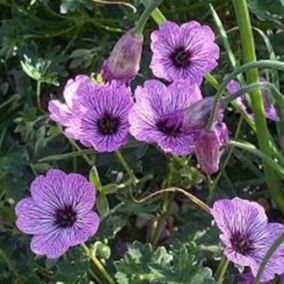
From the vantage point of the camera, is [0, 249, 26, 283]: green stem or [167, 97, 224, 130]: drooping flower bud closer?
[167, 97, 224, 130]: drooping flower bud

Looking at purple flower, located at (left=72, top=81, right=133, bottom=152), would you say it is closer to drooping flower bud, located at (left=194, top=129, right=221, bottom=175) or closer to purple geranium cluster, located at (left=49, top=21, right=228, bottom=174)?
purple geranium cluster, located at (left=49, top=21, right=228, bottom=174)

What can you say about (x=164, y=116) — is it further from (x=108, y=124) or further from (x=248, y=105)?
(x=248, y=105)

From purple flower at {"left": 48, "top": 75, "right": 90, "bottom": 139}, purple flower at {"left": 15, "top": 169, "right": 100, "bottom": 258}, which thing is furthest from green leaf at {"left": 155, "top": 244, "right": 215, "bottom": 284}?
purple flower at {"left": 48, "top": 75, "right": 90, "bottom": 139}

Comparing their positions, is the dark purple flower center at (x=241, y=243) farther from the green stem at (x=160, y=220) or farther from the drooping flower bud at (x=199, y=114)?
the green stem at (x=160, y=220)

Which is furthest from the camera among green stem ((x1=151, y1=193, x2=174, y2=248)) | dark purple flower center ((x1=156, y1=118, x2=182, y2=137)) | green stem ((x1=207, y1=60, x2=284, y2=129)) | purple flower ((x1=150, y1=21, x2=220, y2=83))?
green stem ((x1=151, y1=193, x2=174, y2=248))

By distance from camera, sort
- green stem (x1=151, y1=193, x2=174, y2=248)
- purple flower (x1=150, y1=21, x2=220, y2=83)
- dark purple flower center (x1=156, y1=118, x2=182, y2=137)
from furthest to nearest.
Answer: green stem (x1=151, y1=193, x2=174, y2=248) < purple flower (x1=150, y1=21, x2=220, y2=83) < dark purple flower center (x1=156, y1=118, x2=182, y2=137)

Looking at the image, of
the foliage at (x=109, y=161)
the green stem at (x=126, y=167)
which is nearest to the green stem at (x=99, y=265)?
the foliage at (x=109, y=161)
